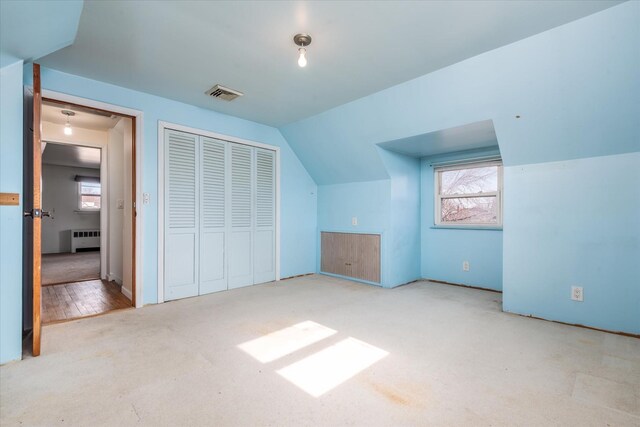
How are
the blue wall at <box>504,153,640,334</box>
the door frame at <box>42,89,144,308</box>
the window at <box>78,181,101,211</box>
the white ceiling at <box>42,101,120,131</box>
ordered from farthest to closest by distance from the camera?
1. the window at <box>78,181,101,211</box>
2. the white ceiling at <box>42,101,120,131</box>
3. the door frame at <box>42,89,144,308</box>
4. the blue wall at <box>504,153,640,334</box>

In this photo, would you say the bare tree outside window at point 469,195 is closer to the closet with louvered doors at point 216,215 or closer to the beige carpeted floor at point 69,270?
the closet with louvered doors at point 216,215

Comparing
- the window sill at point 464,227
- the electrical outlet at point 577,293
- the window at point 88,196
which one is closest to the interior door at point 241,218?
the window sill at point 464,227

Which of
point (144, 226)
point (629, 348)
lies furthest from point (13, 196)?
point (629, 348)

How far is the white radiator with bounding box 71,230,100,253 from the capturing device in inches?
309

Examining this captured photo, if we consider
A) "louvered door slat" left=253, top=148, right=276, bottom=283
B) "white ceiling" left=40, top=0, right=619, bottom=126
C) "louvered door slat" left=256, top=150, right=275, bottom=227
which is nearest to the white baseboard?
"louvered door slat" left=253, top=148, right=276, bottom=283

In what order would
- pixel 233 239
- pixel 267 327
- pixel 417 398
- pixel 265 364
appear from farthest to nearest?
pixel 233 239
pixel 267 327
pixel 265 364
pixel 417 398

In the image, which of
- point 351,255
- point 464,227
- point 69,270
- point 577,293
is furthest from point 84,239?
point 577,293

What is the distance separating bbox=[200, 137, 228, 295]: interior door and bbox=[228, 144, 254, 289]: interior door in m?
0.11

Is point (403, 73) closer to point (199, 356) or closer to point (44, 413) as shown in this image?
point (199, 356)

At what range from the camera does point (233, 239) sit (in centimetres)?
388

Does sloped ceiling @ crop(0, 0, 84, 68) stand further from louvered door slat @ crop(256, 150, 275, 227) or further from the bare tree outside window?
the bare tree outside window

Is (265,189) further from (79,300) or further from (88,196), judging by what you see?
(88,196)

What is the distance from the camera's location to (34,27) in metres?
1.68

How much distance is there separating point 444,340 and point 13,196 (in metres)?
3.18
